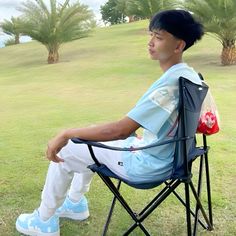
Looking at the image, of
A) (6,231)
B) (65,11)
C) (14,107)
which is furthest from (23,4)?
(6,231)

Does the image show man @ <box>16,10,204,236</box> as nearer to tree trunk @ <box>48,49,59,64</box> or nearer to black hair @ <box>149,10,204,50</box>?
black hair @ <box>149,10,204,50</box>

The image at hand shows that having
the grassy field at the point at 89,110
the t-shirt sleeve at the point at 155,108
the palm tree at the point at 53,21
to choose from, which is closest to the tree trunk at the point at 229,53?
the grassy field at the point at 89,110

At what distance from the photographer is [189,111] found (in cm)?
213

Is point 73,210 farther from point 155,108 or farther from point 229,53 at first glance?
point 229,53

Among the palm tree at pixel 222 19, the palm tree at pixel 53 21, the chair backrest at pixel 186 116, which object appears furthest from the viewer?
the palm tree at pixel 53 21

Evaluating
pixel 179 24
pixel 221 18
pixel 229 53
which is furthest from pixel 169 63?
pixel 229 53

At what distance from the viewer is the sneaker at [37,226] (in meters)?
2.64

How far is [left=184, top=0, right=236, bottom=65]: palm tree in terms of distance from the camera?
528 inches

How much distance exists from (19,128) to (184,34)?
4.43 meters

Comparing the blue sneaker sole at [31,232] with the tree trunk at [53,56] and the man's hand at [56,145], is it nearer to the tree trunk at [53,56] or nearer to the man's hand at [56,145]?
the man's hand at [56,145]

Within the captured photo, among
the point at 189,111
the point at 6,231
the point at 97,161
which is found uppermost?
the point at 189,111

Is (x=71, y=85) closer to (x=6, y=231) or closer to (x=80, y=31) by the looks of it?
(x=80, y=31)

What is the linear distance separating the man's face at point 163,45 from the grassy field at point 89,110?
3.81 feet

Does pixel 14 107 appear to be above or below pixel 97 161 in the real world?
below
